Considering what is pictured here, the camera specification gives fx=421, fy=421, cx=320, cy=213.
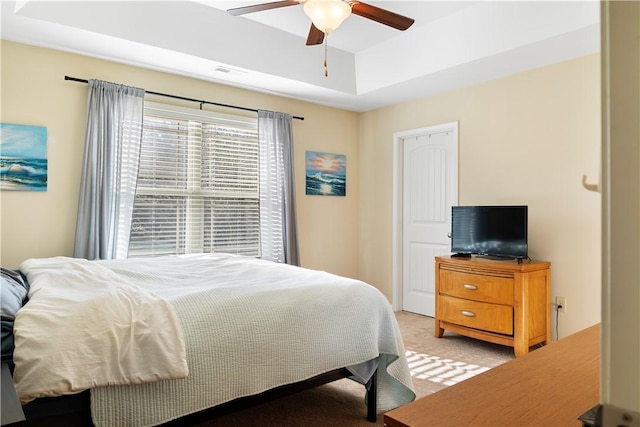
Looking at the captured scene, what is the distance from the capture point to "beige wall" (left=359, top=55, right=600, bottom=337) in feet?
11.1

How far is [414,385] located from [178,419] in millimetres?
1662

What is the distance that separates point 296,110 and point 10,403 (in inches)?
164

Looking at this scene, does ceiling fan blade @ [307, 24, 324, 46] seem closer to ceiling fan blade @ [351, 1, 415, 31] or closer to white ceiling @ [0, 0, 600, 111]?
ceiling fan blade @ [351, 1, 415, 31]

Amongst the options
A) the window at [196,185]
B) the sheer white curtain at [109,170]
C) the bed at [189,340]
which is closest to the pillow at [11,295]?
the bed at [189,340]

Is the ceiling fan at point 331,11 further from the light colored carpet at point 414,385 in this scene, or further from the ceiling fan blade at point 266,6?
the light colored carpet at point 414,385

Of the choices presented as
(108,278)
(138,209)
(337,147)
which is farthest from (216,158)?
(108,278)

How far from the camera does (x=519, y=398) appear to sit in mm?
927

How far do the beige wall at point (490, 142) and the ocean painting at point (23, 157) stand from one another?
7cm

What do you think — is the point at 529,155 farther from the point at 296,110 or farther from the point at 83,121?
the point at 83,121

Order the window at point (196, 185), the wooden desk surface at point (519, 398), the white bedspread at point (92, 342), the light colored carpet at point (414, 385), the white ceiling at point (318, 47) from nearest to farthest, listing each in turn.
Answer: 1. the wooden desk surface at point (519, 398)
2. the white bedspread at point (92, 342)
3. the light colored carpet at point (414, 385)
4. the white ceiling at point (318, 47)
5. the window at point (196, 185)

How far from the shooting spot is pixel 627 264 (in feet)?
1.49

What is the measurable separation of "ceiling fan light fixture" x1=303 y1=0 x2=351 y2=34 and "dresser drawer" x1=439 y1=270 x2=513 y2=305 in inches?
93.2

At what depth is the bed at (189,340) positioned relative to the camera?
143 cm

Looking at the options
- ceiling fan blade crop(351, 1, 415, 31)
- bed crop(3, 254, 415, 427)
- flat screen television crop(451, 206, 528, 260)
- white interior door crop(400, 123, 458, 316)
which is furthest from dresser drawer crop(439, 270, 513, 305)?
ceiling fan blade crop(351, 1, 415, 31)
